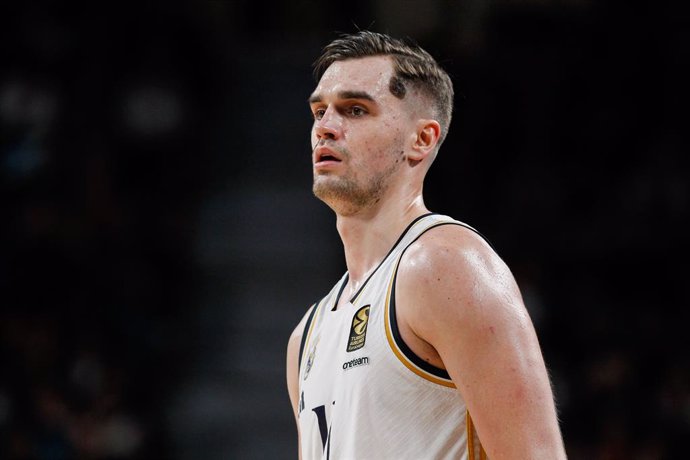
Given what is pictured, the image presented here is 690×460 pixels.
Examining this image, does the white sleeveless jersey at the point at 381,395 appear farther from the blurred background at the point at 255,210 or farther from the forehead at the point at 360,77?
the blurred background at the point at 255,210

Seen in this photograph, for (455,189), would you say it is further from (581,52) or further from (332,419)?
(332,419)

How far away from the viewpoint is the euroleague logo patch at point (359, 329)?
140 inches

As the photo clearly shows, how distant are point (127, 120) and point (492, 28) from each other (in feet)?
13.2

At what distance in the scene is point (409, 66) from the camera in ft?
13.4

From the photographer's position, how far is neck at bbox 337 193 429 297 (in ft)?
13.0

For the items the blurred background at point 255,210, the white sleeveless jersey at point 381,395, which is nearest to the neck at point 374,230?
the white sleeveless jersey at point 381,395

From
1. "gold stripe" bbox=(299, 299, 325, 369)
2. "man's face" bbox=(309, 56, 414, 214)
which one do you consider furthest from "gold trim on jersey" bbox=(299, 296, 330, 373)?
"man's face" bbox=(309, 56, 414, 214)

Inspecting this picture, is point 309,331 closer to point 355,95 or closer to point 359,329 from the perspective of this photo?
point 359,329

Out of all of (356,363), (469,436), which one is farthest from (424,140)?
(469,436)

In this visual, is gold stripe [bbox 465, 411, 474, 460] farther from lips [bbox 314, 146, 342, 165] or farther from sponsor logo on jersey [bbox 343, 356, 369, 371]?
lips [bbox 314, 146, 342, 165]

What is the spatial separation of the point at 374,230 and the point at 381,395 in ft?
2.58

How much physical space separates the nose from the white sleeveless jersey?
451 mm

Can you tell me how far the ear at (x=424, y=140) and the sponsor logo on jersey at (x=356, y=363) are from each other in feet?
2.80

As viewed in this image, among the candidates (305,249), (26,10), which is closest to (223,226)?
(305,249)
